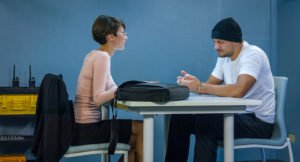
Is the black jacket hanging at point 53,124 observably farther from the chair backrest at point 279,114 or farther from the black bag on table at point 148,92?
the chair backrest at point 279,114

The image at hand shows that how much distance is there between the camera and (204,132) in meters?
2.42

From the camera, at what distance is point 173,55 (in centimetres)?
392

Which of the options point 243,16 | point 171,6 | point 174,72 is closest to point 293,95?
point 243,16

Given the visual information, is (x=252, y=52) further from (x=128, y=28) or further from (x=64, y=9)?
(x=64, y=9)

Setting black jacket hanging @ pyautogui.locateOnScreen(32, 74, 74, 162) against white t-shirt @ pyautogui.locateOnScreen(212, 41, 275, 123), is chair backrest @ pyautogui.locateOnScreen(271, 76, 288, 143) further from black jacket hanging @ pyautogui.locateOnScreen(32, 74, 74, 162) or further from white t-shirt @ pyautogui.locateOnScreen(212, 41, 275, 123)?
black jacket hanging @ pyautogui.locateOnScreen(32, 74, 74, 162)

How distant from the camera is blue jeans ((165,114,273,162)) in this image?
7.77ft

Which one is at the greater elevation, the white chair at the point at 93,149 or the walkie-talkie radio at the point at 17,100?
the walkie-talkie radio at the point at 17,100

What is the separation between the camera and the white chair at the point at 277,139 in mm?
2502

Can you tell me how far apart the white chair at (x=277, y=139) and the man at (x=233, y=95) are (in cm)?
4

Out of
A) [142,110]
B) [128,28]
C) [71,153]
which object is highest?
[128,28]

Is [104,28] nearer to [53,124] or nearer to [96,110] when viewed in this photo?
[96,110]

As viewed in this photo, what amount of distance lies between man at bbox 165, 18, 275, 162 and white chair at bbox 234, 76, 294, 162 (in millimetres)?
43

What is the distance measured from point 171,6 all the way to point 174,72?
2.01 ft

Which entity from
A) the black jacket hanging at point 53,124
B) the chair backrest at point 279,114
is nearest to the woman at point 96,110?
the black jacket hanging at point 53,124
